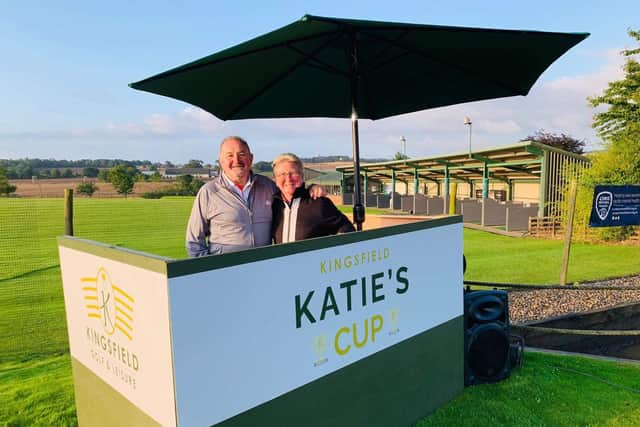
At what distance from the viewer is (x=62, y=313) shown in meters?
5.85

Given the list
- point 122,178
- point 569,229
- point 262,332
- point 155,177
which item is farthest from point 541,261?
point 155,177

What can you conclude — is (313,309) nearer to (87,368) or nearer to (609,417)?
(87,368)

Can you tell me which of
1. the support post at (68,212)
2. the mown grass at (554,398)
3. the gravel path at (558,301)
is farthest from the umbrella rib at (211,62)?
the gravel path at (558,301)

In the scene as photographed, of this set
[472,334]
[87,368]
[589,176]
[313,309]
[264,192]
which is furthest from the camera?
[589,176]

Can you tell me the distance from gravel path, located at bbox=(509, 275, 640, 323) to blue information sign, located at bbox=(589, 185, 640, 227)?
1377 mm

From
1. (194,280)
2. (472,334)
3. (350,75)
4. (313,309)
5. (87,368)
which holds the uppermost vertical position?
(350,75)

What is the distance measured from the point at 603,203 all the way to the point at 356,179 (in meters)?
6.13

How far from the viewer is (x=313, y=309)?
6.81ft

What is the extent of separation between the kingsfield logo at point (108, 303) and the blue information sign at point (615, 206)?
7.82 m

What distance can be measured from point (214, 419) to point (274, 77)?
9.45 feet

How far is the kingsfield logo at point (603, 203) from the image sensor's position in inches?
284

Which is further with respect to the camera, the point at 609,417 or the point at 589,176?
the point at 589,176

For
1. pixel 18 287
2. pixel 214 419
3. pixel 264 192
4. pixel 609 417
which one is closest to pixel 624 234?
pixel 609 417

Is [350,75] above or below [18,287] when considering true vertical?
above
